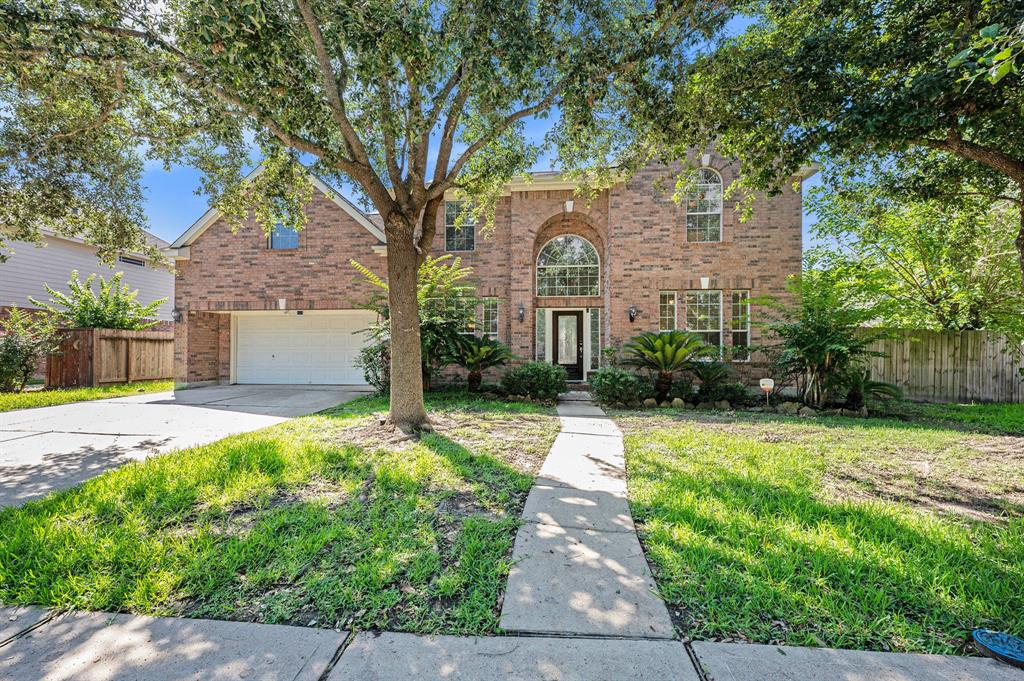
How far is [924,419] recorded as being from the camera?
7484 mm

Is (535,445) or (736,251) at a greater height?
(736,251)

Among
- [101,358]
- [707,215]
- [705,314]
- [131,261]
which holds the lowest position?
[101,358]

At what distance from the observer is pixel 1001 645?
1.86 m

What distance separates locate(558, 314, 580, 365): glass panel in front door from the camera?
1227cm

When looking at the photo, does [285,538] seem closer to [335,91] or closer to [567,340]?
[335,91]

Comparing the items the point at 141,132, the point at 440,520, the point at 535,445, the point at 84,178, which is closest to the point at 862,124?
the point at 535,445

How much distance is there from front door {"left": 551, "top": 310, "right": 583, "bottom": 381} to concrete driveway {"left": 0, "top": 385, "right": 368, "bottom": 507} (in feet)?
17.7

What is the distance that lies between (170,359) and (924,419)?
64.1 feet

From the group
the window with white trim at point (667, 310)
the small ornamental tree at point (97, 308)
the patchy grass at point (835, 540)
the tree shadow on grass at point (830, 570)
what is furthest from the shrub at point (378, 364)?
the small ornamental tree at point (97, 308)

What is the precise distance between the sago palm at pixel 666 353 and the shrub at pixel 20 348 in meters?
14.0

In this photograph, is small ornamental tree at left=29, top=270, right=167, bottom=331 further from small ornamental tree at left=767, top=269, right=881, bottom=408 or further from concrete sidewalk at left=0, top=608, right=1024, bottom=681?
small ornamental tree at left=767, top=269, right=881, bottom=408

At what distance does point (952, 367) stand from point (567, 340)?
8941 millimetres

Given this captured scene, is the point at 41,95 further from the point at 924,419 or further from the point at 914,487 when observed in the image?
the point at 924,419

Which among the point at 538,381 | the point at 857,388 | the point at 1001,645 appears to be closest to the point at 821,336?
the point at 857,388
